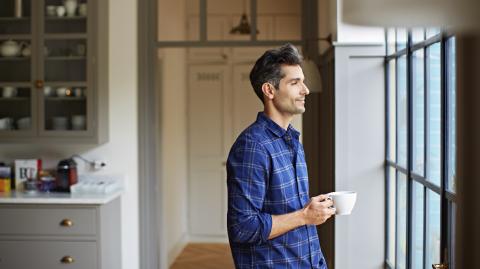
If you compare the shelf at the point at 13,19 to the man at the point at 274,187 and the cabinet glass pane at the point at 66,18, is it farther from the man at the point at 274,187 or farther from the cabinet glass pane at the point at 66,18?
the man at the point at 274,187

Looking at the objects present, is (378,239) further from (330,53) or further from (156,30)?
(156,30)

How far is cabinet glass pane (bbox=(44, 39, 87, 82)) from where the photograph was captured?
14.3 feet

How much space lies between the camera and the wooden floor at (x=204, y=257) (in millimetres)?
6145

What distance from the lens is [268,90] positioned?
5.81 ft

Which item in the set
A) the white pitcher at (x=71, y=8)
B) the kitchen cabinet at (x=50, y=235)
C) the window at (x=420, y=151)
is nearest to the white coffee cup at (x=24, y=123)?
the kitchen cabinet at (x=50, y=235)

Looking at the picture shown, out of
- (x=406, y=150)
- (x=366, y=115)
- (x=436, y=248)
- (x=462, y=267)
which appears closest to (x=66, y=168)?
(x=366, y=115)

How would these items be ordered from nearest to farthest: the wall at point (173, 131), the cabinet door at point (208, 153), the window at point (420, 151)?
the window at point (420, 151)
the wall at point (173, 131)
the cabinet door at point (208, 153)

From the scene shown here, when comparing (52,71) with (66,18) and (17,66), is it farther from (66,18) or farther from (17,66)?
(66,18)

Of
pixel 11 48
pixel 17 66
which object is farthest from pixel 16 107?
pixel 11 48

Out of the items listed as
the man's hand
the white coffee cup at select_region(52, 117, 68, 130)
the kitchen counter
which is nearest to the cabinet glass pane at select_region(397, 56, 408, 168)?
the man's hand

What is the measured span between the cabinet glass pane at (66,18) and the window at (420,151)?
2251mm

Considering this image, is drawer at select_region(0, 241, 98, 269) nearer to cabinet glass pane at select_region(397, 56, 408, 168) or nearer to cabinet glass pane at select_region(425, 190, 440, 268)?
cabinet glass pane at select_region(397, 56, 408, 168)

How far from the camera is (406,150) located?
8.89 ft

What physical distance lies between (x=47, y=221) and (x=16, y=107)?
2.90 ft
